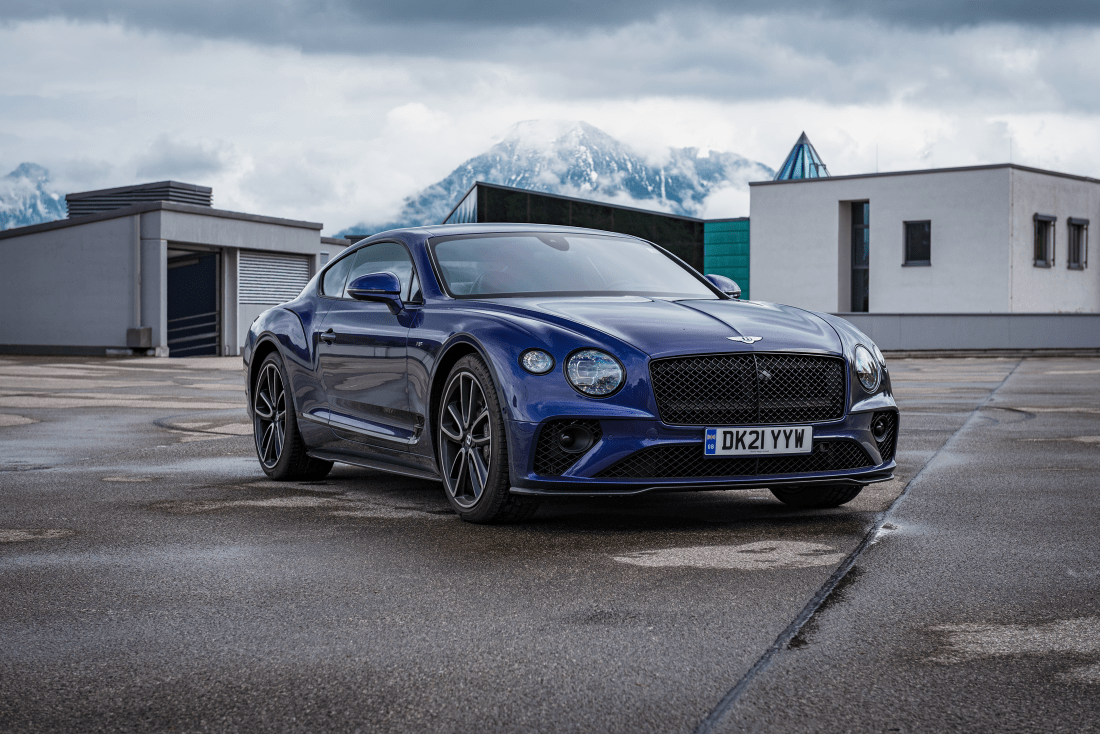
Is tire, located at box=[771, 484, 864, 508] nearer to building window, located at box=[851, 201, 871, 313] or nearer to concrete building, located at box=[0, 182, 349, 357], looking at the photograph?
concrete building, located at box=[0, 182, 349, 357]

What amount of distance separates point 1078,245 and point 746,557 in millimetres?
48518

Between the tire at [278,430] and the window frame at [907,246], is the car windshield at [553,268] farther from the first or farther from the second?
the window frame at [907,246]

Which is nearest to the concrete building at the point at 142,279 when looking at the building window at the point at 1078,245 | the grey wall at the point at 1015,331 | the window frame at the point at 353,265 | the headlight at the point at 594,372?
the grey wall at the point at 1015,331

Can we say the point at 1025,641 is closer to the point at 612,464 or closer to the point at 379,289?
the point at 612,464

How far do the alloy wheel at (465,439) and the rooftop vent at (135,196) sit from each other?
120ft

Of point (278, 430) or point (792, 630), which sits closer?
point (792, 630)

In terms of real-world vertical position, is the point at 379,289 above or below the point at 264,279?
below

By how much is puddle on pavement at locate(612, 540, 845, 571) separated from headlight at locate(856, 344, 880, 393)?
95 centimetres

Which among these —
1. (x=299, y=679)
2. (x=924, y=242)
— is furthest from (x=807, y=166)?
(x=299, y=679)

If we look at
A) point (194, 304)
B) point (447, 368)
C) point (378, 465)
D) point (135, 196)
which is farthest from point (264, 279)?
point (447, 368)

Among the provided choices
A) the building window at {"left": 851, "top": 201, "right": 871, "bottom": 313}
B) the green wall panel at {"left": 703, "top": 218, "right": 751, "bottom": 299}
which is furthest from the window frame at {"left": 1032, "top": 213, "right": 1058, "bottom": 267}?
the green wall panel at {"left": 703, "top": 218, "right": 751, "bottom": 299}

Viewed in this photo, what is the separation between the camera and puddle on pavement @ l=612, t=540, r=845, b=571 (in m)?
4.59

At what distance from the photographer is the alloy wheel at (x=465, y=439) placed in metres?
5.45

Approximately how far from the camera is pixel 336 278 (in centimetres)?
735
